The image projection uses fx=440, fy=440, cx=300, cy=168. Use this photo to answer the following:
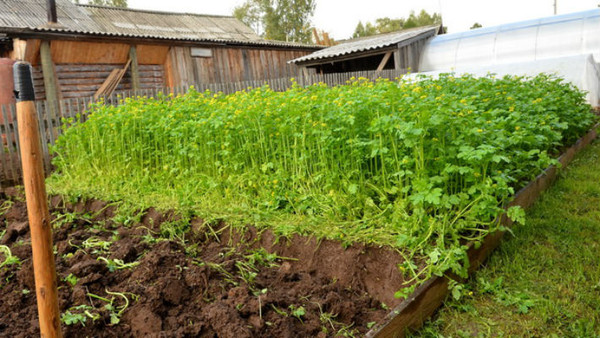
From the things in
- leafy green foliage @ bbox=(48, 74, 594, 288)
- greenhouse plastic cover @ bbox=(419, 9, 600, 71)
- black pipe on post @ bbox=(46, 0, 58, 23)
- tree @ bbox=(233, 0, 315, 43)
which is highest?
tree @ bbox=(233, 0, 315, 43)

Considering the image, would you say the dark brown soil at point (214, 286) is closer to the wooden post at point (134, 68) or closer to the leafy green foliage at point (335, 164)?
the leafy green foliage at point (335, 164)

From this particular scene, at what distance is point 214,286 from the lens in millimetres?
2668

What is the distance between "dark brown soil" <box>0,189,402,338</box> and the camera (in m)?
2.31

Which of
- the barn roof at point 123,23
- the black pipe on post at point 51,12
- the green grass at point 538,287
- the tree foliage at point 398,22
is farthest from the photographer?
the tree foliage at point 398,22

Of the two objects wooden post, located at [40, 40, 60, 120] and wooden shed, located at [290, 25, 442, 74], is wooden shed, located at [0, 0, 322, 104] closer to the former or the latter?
wooden post, located at [40, 40, 60, 120]

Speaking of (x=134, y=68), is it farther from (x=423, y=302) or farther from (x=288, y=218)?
(x=423, y=302)

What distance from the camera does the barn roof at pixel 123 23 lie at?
13.9m

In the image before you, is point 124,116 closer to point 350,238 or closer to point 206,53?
point 350,238

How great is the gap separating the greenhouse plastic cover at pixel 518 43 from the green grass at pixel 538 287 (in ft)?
43.9

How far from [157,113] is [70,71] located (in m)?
11.1

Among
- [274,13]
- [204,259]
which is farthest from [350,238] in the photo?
[274,13]

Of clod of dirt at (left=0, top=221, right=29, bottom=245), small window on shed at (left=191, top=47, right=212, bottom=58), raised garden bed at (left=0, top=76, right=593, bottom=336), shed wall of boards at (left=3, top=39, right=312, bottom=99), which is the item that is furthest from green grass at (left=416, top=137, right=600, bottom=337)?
small window on shed at (left=191, top=47, right=212, bottom=58)

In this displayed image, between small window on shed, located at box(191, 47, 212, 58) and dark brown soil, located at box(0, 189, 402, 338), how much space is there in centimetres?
1484

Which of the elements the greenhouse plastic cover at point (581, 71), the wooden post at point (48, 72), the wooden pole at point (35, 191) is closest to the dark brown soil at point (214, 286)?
the wooden pole at point (35, 191)
